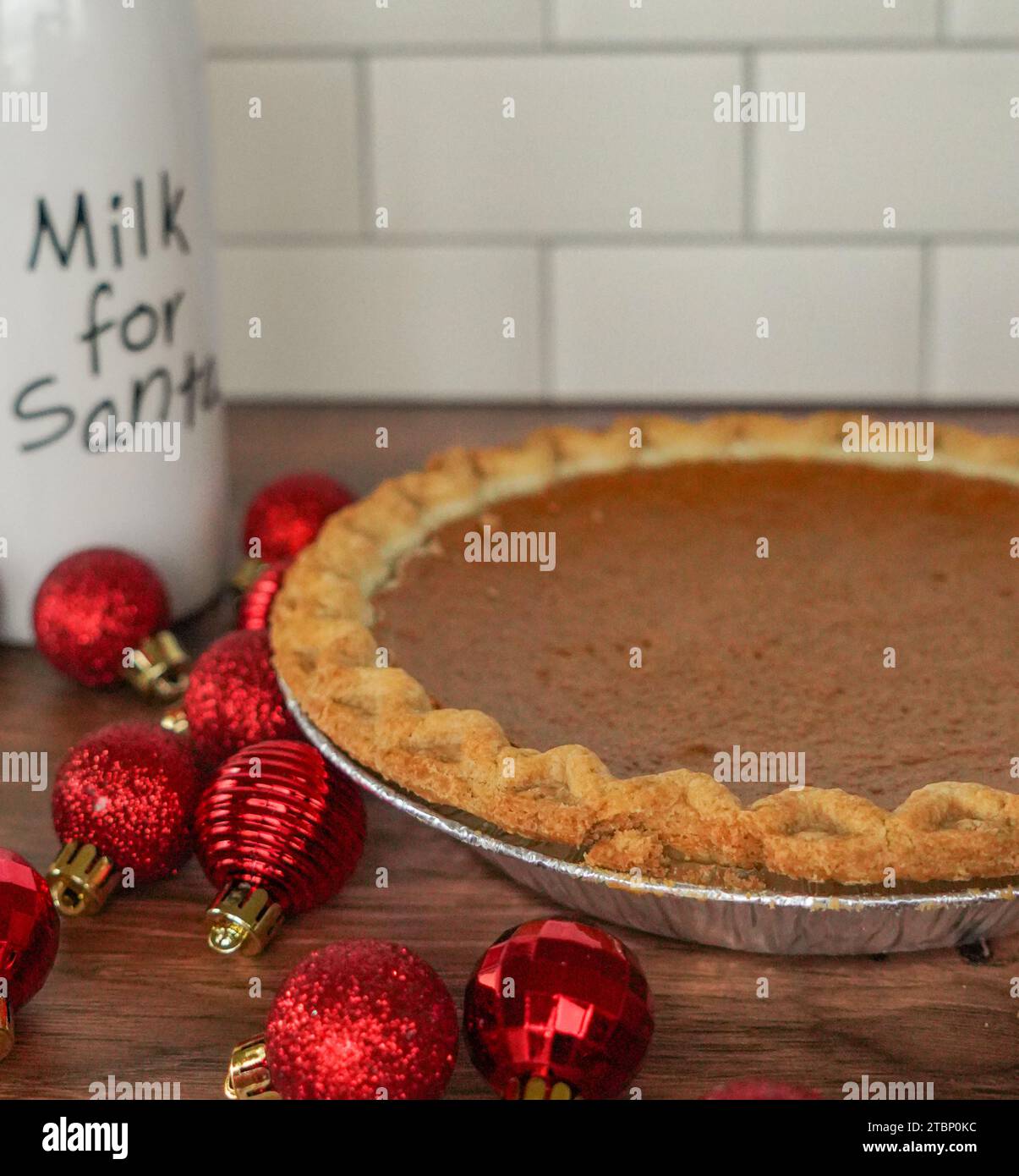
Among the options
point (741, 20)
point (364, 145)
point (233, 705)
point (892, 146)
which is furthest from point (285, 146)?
point (233, 705)

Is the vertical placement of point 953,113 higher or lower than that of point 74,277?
higher

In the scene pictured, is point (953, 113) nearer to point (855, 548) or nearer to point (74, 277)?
point (855, 548)

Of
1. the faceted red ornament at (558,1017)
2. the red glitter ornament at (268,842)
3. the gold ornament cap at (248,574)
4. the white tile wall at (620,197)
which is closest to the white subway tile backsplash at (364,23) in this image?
the white tile wall at (620,197)

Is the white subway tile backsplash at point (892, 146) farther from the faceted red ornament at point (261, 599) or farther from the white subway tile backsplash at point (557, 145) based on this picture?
the faceted red ornament at point (261, 599)

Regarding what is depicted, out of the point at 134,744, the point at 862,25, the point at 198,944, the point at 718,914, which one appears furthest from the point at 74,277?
the point at 862,25

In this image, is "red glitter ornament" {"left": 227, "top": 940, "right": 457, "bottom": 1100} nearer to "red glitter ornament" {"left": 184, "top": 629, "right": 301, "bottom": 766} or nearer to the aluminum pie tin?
the aluminum pie tin

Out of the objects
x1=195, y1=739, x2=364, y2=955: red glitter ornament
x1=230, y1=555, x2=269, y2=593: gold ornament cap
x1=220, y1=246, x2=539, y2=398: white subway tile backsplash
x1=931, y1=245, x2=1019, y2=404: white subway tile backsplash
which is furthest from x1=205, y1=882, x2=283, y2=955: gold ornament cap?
x1=931, y1=245, x2=1019, y2=404: white subway tile backsplash

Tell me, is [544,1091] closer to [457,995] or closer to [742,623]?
[457,995]
